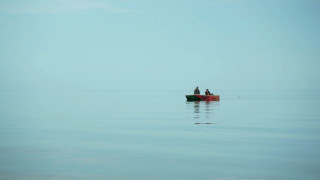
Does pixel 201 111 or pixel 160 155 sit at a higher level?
pixel 201 111

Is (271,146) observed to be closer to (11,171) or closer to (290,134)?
(290,134)

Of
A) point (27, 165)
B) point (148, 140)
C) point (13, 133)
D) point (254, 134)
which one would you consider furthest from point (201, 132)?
point (27, 165)

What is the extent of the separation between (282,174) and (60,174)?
27.0ft

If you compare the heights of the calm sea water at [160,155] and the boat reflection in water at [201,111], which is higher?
the boat reflection in water at [201,111]

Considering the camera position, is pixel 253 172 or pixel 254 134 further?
pixel 254 134

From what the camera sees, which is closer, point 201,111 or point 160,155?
point 160,155

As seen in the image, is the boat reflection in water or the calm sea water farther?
the boat reflection in water

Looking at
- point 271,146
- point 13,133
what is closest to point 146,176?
point 271,146

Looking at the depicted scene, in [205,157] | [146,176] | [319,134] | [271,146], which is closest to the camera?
[146,176]

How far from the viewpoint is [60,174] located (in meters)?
15.5

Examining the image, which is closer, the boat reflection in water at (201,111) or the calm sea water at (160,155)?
the calm sea water at (160,155)

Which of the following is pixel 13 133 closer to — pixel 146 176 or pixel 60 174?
pixel 60 174

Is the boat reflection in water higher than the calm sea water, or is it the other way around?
the boat reflection in water

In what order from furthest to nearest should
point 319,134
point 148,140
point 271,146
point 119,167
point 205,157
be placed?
point 319,134, point 148,140, point 271,146, point 205,157, point 119,167
